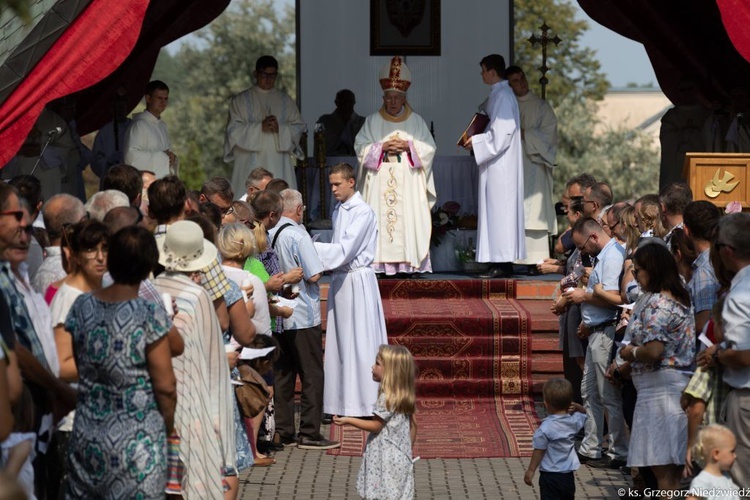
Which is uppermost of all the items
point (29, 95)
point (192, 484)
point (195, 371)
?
point (29, 95)

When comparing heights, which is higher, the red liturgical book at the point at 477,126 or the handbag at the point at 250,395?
the red liturgical book at the point at 477,126

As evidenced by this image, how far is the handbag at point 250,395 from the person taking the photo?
7.59m

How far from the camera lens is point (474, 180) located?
52.5 ft

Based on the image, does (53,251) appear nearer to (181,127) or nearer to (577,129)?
Result: (577,129)

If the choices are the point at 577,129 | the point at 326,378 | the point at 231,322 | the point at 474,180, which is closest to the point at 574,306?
the point at 326,378

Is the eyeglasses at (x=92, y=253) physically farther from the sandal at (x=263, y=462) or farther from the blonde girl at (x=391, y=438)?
the sandal at (x=263, y=462)

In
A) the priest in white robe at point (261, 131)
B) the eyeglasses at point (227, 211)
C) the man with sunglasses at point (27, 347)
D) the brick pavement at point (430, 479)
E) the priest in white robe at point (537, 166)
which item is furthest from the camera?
the priest in white robe at point (261, 131)

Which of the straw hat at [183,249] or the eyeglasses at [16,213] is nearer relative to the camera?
the eyeglasses at [16,213]

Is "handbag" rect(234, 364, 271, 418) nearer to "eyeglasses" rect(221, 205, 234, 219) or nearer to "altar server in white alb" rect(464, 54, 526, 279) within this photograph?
"eyeglasses" rect(221, 205, 234, 219)

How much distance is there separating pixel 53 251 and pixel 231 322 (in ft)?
3.04

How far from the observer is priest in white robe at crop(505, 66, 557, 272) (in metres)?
14.9

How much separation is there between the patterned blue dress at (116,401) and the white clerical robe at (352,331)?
17.2ft

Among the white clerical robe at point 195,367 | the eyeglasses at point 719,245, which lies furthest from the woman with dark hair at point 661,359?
the white clerical robe at point 195,367

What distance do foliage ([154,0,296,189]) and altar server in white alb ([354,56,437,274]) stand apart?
33.8 m
